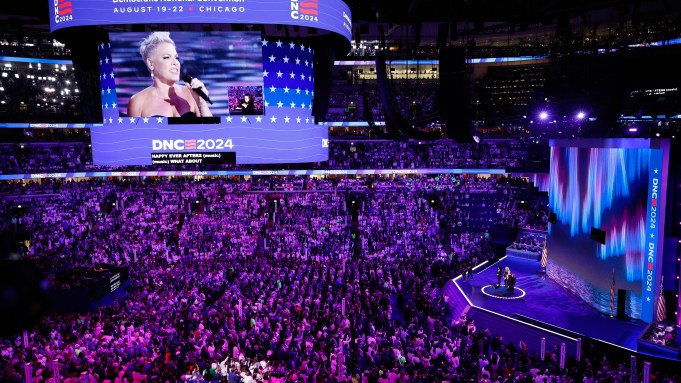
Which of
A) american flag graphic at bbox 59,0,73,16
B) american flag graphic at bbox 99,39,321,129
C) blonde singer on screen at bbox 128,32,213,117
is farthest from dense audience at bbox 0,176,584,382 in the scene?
american flag graphic at bbox 59,0,73,16

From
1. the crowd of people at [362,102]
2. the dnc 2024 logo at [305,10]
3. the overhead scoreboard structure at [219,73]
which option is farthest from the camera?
the crowd of people at [362,102]

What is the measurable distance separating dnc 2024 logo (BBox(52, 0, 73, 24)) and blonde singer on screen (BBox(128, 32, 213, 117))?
2.13 meters

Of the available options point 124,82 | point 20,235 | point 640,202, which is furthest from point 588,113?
point 20,235

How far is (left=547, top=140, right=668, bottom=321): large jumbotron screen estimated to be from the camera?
1309cm

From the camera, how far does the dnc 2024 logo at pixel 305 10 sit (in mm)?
15156

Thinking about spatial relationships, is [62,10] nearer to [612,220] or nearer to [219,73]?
[219,73]

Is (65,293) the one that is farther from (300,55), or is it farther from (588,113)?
(588,113)

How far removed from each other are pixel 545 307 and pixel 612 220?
3.45m

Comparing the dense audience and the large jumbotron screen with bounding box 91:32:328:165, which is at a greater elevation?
the large jumbotron screen with bounding box 91:32:328:165

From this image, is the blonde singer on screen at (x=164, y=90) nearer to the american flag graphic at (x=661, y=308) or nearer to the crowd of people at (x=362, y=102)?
the american flag graphic at (x=661, y=308)

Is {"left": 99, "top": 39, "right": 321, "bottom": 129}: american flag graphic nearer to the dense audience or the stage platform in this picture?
the dense audience

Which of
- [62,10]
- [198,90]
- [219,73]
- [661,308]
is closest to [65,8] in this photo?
[62,10]

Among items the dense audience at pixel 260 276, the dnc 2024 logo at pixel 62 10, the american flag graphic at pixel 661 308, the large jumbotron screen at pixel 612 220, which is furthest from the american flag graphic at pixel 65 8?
the american flag graphic at pixel 661 308

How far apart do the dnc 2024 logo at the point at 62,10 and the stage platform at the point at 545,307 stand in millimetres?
15557
